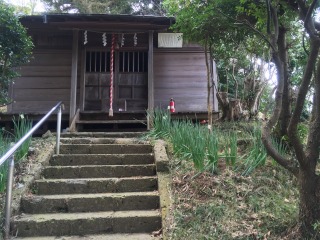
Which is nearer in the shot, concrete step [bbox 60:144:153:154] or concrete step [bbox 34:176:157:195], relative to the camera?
concrete step [bbox 34:176:157:195]

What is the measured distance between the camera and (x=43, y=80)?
907 cm

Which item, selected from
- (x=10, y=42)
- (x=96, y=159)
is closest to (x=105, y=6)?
(x=10, y=42)

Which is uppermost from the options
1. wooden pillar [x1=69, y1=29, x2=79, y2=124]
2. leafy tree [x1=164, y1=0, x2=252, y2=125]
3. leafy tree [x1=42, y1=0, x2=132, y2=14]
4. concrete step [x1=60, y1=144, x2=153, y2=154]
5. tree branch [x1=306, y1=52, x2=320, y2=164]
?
leafy tree [x1=42, y1=0, x2=132, y2=14]

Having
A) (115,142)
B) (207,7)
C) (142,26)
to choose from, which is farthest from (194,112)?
(207,7)

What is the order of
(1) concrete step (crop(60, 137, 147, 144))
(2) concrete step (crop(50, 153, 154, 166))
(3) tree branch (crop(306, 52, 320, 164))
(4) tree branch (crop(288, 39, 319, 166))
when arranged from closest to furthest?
(4) tree branch (crop(288, 39, 319, 166)), (3) tree branch (crop(306, 52, 320, 164)), (2) concrete step (crop(50, 153, 154, 166)), (1) concrete step (crop(60, 137, 147, 144))

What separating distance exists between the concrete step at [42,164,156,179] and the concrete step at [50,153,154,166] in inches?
12.9

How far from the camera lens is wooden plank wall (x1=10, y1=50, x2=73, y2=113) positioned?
351 inches

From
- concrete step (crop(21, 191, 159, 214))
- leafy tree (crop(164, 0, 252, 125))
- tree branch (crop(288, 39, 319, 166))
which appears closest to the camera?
tree branch (crop(288, 39, 319, 166))

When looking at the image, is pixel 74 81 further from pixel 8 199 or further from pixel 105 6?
pixel 105 6

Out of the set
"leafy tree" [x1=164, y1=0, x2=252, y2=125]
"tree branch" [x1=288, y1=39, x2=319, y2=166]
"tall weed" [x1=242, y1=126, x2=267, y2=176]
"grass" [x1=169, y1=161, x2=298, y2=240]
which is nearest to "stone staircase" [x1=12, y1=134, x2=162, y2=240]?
"grass" [x1=169, y1=161, x2=298, y2=240]

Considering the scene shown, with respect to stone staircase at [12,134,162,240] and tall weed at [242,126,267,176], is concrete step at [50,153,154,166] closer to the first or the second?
stone staircase at [12,134,162,240]

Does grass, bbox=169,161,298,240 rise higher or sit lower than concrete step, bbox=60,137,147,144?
lower

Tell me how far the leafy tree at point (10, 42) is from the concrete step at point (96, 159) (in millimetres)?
2837

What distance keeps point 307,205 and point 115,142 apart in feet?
11.7
